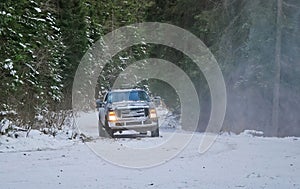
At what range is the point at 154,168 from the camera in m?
9.77

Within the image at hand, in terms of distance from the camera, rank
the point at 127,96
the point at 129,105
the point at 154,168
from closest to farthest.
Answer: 1. the point at 154,168
2. the point at 129,105
3. the point at 127,96

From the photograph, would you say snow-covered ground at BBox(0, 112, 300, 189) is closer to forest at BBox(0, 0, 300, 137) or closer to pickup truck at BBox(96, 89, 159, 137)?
forest at BBox(0, 0, 300, 137)

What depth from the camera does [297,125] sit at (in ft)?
70.4

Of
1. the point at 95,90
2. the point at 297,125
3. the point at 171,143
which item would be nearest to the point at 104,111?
the point at 171,143

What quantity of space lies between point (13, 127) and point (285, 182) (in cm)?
904

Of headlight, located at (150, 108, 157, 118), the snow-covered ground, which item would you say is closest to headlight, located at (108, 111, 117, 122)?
headlight, located at (150, 108, 157, 118)

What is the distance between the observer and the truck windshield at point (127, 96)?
19688mm

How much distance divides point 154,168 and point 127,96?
10.3m

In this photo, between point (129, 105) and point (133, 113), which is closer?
point (133, 113)

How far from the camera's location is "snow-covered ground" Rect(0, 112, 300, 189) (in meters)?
8.11

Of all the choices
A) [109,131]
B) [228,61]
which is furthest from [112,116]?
[228,61]

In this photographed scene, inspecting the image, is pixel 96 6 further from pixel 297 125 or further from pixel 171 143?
pixel 171 143

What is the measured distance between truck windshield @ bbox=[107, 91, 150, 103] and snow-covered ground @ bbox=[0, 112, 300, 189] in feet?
19.2

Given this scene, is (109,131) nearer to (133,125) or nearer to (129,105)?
(133,125)
